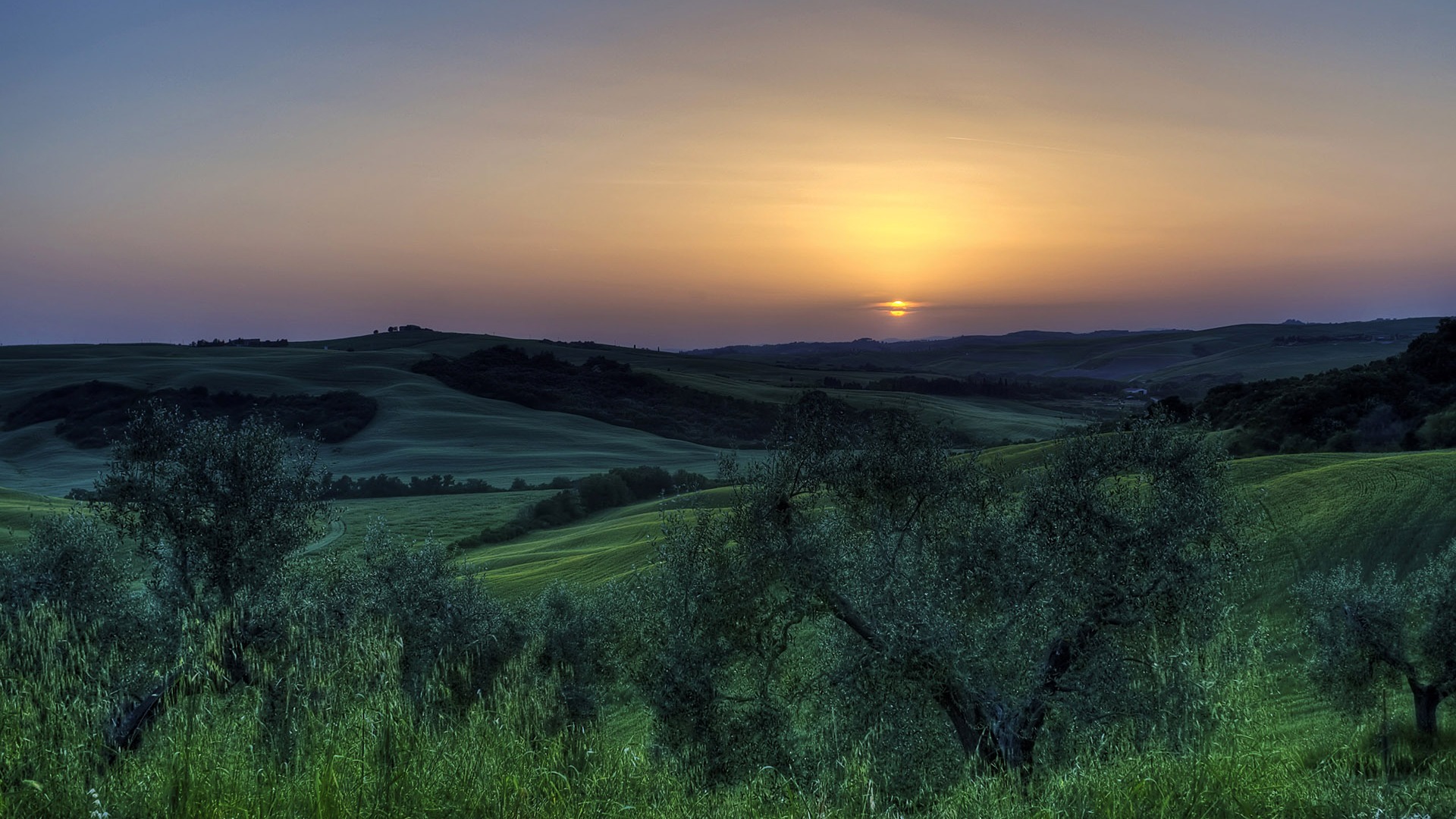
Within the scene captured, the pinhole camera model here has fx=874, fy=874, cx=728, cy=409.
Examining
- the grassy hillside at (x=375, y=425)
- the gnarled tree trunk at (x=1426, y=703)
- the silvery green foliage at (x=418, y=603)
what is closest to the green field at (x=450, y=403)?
the grassy hillside at (x=375, y=425)

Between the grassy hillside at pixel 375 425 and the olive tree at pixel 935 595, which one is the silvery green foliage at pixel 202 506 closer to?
the olive tree at pixel 935 595

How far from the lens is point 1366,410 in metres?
54.9

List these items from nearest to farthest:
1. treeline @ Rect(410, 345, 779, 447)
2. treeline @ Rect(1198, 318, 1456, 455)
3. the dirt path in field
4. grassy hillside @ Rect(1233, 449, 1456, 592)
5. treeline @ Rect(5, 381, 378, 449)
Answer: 1. grassy hillside @ Rect(1233, 449, 1456, 592)
2. treeline @ Rect(1198, 318, 1456, 455)
3. the dirt path in field
4. treeline @ Rect(5, 381, 378, 449)
5. treeline @ Rect(410, 345, 779, 447)

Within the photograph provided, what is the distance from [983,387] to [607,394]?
71932mm

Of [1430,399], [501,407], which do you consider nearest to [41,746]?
[1430,399]

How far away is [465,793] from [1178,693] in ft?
32.1

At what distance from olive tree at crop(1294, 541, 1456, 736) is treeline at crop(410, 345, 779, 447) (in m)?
106

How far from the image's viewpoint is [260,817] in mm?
5039

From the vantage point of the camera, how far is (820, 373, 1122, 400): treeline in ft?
540

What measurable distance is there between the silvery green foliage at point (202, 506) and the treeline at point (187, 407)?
10566cm

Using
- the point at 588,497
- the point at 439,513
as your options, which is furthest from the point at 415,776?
the point at 588,497

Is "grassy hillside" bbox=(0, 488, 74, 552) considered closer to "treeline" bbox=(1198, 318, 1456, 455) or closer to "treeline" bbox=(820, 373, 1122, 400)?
"treeline" bbox=(1198, 318, 1456, 455)

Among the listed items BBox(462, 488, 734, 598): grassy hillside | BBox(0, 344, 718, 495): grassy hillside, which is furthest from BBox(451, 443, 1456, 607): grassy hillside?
BBox(0, 344, 718, 495): grassy hillside

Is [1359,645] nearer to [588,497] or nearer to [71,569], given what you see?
[71,569]
